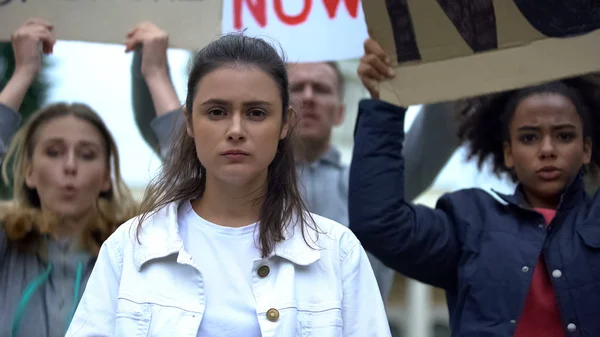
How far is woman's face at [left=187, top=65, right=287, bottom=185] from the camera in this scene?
7.04 feet

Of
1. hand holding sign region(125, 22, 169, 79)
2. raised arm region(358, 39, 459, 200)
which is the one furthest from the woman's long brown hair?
raised arm region(358, 39, 459, 200)

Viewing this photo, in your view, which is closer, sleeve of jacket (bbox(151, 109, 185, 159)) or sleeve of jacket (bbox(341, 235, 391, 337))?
sleeve of jacket (bbox(341, 235, 391, 337))

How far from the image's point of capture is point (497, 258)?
2.61 metres

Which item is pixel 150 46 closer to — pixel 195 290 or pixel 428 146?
pixel 428 146

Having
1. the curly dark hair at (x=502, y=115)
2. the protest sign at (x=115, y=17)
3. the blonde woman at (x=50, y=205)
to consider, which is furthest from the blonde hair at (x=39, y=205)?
the curly dark hair at (x=502, y=115)

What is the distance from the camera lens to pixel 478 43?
2.78m

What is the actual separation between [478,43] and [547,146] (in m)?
0.35

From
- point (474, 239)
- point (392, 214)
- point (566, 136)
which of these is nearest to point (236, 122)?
point (392, 214)

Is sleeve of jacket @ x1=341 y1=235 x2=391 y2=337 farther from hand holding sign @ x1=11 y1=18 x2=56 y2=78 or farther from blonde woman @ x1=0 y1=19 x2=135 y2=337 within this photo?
hand holding sign @ x1=11 y1=18 x2=56 y2=78

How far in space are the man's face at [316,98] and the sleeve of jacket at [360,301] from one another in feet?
4.29

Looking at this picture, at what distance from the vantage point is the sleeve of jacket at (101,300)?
6.88ft

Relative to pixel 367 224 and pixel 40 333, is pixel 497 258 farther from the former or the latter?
pixel 40 333

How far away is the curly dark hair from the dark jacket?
8.7 inches

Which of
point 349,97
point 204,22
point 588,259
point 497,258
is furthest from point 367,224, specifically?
point 349,97
